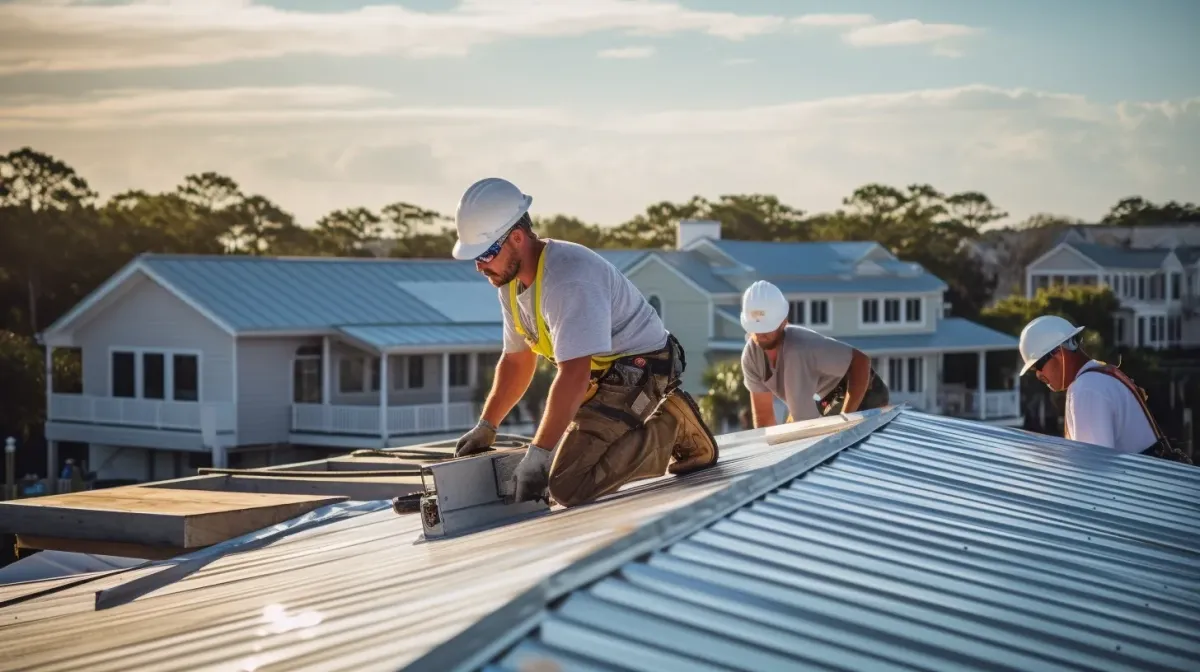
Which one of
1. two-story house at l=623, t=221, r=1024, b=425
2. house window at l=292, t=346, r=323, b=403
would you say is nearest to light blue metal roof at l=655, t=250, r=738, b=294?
two-story house at l=623, t=221, r=1024, b=425

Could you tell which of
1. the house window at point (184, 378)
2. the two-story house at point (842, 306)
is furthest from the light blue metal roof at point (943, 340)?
the house window at point (184, 378)

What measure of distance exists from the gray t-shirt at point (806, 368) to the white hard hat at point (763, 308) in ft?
0.42

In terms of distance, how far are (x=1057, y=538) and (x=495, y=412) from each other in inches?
102

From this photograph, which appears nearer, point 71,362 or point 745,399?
point 745,399

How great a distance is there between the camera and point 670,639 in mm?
3994

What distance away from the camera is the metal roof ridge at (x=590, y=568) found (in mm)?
3688

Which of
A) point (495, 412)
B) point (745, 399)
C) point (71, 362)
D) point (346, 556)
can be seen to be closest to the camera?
point (346, 556)

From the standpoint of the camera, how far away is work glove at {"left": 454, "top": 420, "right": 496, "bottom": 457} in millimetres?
7207

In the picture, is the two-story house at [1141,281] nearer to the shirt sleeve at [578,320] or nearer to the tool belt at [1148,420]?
the tool belt at [1148,420]

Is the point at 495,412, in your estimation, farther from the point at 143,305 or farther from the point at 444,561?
the point at 143,305

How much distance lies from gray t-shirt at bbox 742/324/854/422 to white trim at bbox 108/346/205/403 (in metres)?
30.7

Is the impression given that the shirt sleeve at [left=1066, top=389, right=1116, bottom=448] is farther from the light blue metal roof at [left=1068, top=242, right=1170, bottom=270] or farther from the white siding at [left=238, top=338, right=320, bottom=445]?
the light blue metal roof at [left=1068, top=242, right=1170, bottom=270]

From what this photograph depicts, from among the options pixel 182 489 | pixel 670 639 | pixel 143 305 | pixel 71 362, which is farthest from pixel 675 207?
pixel 670 639

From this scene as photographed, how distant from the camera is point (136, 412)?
3997 centimetres
